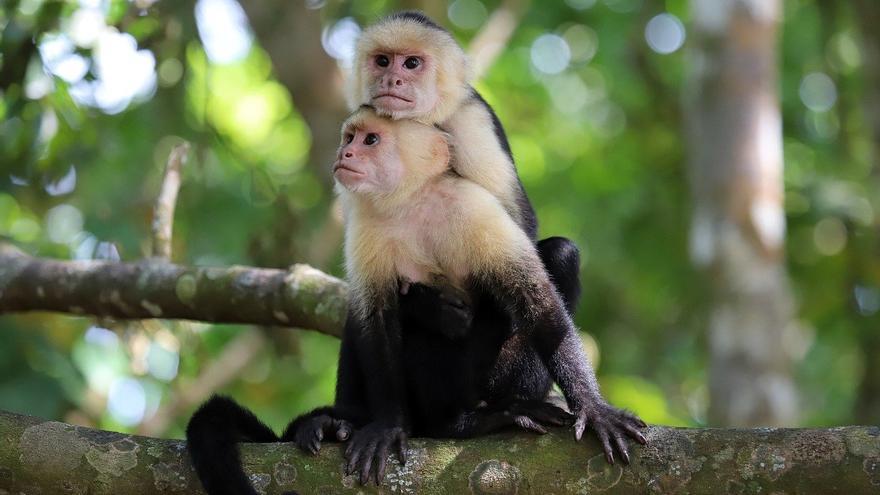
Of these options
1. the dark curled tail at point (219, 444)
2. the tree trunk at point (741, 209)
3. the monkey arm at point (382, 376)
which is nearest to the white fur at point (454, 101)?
the monkey arm at point (382, 376)

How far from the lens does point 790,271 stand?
8.31m

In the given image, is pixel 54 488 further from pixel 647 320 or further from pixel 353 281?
pixel 647 320

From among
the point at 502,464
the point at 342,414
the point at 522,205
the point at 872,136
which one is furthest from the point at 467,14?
the point at 502,464

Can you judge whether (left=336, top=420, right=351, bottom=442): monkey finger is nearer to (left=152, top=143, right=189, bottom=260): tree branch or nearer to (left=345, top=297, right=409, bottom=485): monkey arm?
(left=345, top=297, right=409, bottom=485): monkey arm

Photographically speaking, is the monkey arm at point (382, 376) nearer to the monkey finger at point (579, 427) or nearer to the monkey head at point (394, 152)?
the monkey head at point (394, 152)

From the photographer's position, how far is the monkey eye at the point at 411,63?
13.5ft

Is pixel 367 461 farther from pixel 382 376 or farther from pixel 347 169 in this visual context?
pixel 347 169

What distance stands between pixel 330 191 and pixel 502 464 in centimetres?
449

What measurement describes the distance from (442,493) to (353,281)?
3.20 feet

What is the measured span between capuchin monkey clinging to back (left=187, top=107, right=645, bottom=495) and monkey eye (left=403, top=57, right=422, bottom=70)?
37cm

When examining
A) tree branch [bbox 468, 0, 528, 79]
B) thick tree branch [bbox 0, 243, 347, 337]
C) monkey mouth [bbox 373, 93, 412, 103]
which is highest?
tree branch [bbox 468, 0, 528, 79]

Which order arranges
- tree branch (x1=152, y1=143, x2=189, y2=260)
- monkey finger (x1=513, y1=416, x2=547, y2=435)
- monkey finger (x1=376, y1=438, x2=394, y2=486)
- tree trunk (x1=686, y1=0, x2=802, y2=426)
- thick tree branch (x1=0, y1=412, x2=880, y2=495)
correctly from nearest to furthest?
thick tree branch (x1=0, y1=412, x2=880, y2=495), monkey finger (x1=376, y1=438, x2=394, y2=486), monkey finger (x1=513, y1=416, x2=547, y2=435), tree branch (x1=152, y1=143, x2=189, y2=260), tree trunk (x1=686, y1=0, x2=802, y2=426)

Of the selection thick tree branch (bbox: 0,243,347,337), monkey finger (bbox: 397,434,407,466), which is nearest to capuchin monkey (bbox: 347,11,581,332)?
monkey finger (bbox: 397,434,407,466)

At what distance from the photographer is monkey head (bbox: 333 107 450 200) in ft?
12.2
